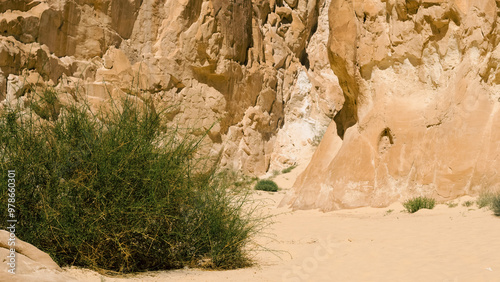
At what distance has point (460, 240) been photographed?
726cm

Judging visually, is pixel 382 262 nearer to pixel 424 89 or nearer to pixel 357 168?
pixel 357 168

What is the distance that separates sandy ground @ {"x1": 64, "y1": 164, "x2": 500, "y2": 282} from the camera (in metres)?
5.59

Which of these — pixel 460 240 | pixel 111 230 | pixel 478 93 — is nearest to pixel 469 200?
pixel 478 93

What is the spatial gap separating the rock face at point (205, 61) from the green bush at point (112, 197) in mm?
15375

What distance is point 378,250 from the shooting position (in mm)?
7184

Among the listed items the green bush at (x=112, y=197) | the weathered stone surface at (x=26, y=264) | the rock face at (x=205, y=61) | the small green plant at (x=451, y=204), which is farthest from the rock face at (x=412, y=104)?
the rock face at (x=205, y=61)

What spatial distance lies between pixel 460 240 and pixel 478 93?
548cm

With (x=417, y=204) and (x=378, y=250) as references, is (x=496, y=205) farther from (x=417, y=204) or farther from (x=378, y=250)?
(x=378, y=250)

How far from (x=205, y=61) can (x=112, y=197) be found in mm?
19783

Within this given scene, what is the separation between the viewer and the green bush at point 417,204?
420 inches

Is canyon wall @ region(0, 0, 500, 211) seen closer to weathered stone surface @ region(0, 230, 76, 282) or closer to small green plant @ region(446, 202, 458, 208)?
small green plant @ region(446, 202, 458, 208)

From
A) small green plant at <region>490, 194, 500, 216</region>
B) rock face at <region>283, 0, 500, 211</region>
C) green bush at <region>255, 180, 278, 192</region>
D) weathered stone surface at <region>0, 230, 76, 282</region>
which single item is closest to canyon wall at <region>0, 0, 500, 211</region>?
rock face at <region>283, 0, 500, 211</region>

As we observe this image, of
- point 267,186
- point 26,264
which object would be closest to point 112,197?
point 26,264

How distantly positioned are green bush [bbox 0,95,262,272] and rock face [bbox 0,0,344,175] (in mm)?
15375
